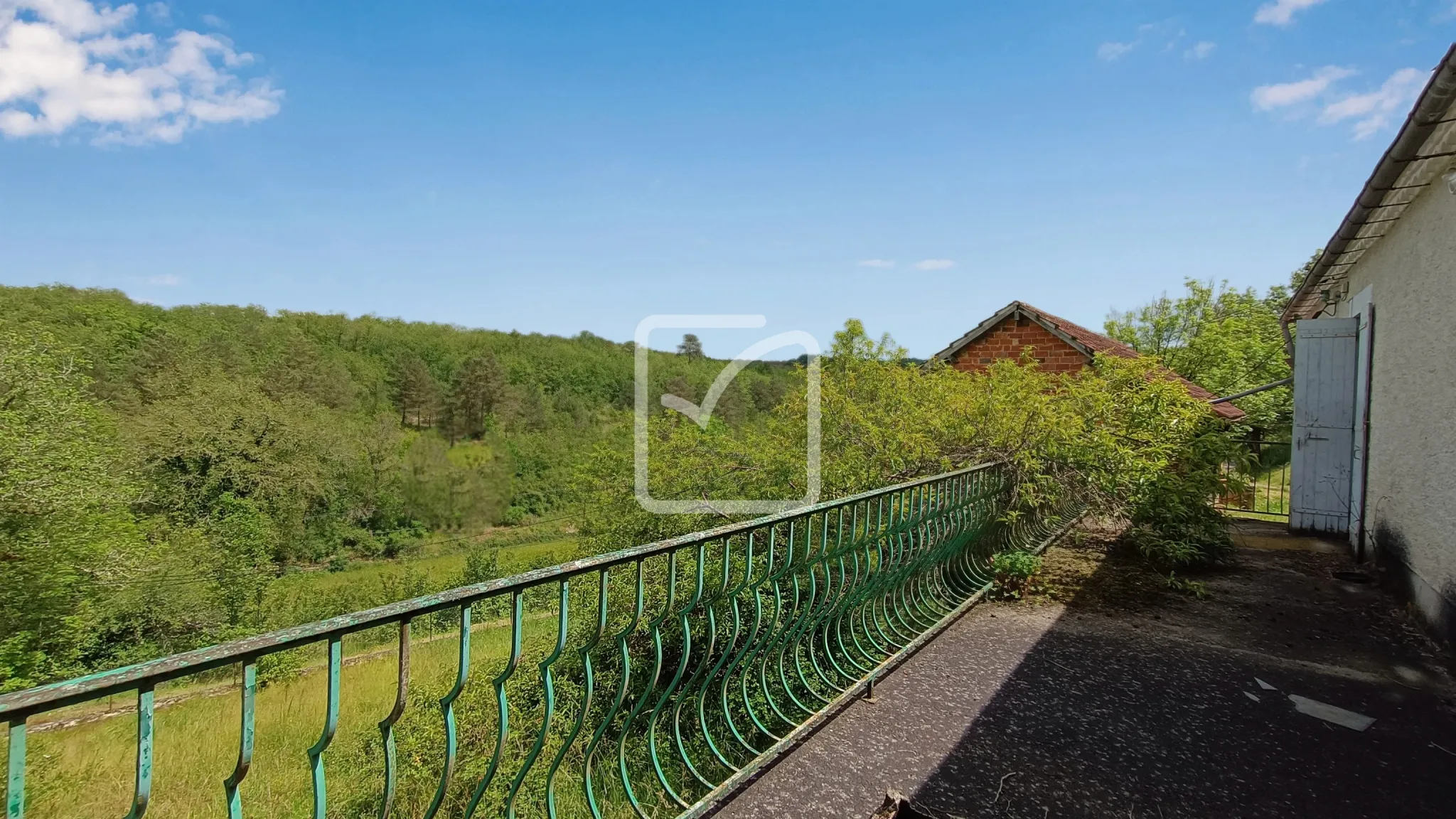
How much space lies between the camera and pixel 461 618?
1.32 metres

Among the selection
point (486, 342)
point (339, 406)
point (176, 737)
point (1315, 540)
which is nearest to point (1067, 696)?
point (1315, 540)

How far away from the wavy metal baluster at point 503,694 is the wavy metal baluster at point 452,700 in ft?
0.24

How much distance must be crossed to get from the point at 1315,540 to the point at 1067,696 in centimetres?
558

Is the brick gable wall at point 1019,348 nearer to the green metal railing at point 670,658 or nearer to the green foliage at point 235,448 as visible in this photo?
the green foliage at point 235,448

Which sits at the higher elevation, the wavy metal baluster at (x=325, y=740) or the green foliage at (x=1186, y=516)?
the wavy metal baluster at (x=325, y=740)

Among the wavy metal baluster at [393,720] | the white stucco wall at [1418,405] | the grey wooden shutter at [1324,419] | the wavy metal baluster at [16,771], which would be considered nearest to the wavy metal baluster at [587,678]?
the wavy metal baluster at [393,720]

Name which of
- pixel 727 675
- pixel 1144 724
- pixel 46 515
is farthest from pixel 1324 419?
pixel 46 515

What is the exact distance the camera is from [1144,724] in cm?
276

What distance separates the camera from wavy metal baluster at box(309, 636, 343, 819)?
1137mm

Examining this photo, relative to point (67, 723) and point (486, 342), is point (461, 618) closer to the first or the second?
point (67, 723)

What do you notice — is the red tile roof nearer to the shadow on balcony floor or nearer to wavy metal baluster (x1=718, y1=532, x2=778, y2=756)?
the shadow on balcony floor

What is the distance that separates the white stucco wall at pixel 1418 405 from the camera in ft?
12.4

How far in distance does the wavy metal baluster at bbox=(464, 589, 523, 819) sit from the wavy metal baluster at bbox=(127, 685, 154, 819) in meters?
0.59

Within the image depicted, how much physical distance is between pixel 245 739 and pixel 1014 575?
4670 millimetres
